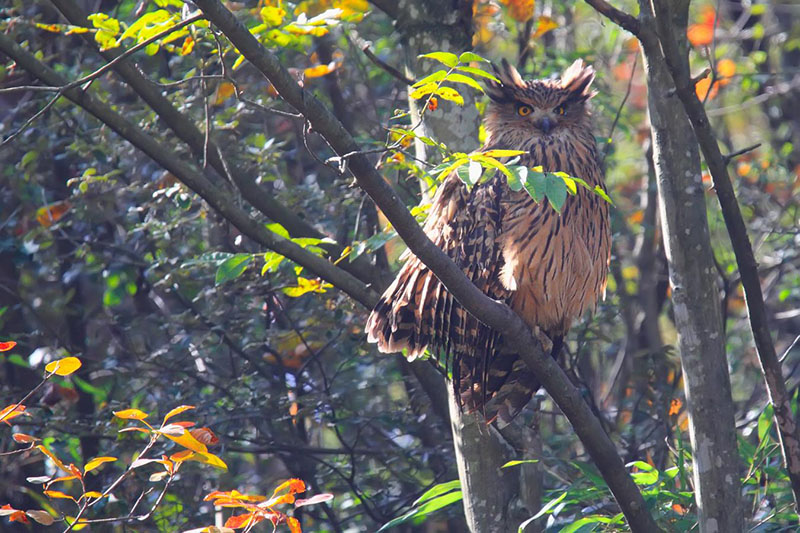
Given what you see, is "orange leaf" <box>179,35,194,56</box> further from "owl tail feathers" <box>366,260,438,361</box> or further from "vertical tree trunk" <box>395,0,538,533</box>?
"owl tail feathers" <box>366,260,438,361</box>

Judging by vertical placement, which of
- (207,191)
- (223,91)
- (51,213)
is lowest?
(207,191)

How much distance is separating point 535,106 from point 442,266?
4.78 feet

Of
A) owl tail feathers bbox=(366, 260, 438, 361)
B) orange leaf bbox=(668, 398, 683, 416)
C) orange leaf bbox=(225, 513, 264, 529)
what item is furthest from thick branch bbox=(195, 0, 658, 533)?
orange leaf bbox=(668, 398, 683, 416)

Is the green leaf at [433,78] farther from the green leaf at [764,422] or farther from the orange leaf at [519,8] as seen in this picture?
the orange leaf at [519,8]

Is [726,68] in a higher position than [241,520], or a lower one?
higher

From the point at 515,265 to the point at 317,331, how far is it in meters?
1.46

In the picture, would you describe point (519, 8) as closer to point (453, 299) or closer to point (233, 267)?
point (453, 299)

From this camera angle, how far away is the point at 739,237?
8.63ft

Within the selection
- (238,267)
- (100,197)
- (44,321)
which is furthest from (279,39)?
(44,321)

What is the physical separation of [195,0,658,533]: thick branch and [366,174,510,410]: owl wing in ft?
1.85

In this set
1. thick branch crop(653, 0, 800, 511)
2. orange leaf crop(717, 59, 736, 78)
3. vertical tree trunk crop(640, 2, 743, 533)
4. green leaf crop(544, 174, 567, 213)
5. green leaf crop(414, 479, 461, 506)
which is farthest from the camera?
orange leaf crop(717, 59, 736, 78)

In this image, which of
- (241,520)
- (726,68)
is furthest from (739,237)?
(726,68)

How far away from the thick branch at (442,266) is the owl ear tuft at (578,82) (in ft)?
4.36

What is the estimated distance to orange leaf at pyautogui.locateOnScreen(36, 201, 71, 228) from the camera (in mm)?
4195
